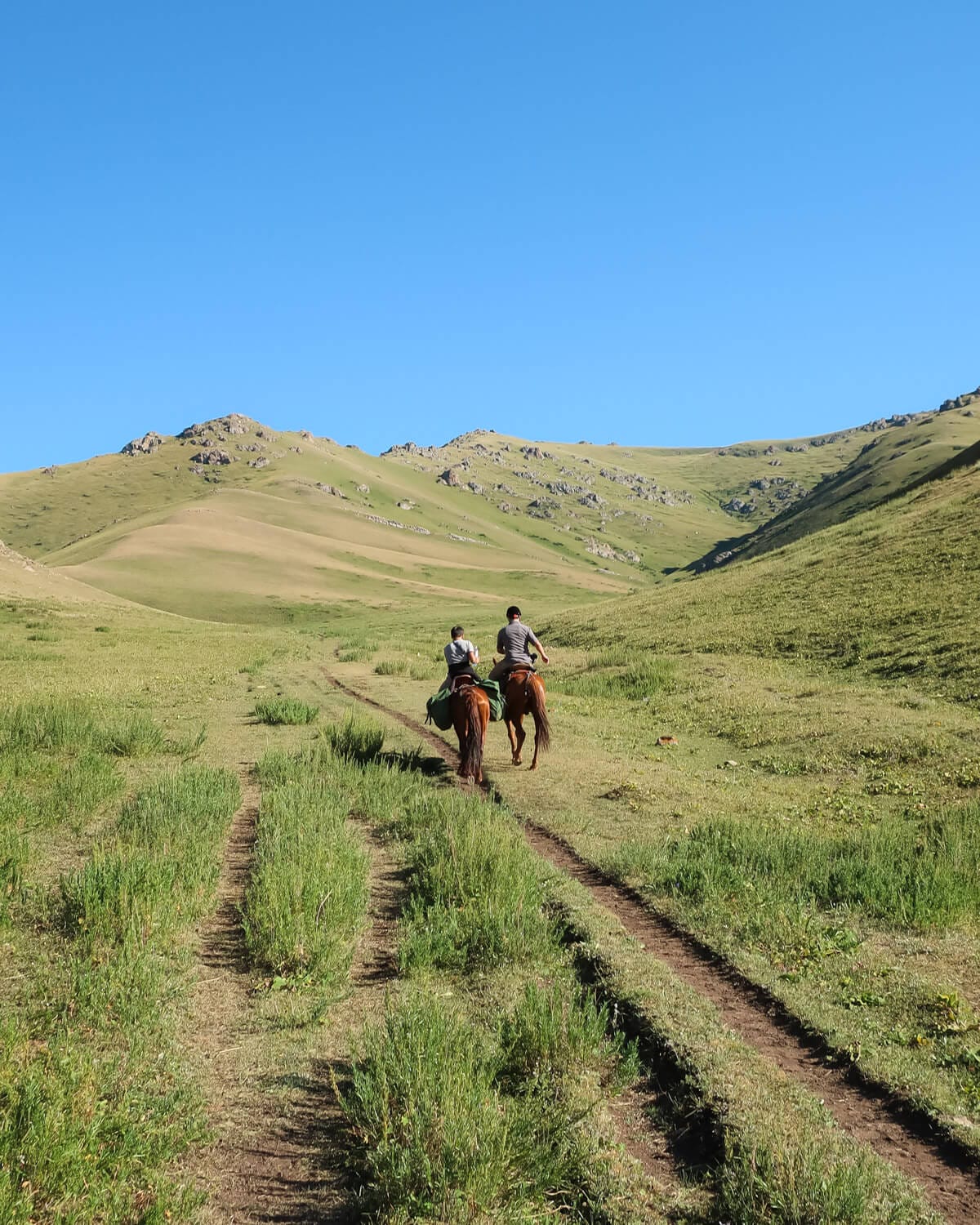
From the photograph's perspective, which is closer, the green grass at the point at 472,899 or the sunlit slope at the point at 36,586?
the green grass at the point at 472,899

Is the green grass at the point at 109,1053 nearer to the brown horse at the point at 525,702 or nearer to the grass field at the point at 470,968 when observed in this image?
the grass field at the point at 470,968

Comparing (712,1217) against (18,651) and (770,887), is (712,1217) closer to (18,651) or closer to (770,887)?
(770,887)

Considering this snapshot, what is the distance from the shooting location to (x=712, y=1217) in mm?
4266

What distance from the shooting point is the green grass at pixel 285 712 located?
818 inches

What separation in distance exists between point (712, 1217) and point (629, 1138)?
77cm

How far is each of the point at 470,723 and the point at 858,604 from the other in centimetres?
2345

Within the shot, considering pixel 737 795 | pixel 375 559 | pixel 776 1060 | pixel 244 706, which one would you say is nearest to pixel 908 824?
pixel 737 795

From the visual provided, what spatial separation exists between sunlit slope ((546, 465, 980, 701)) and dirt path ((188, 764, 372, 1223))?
1979 centimetres

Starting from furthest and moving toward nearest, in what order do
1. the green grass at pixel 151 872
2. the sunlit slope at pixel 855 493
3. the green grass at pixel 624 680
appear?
the sunlit slope at pixel 855 493 → the green grass at pixel 624 680 → the green grass at pixel 151 872

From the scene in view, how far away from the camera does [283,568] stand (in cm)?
13025

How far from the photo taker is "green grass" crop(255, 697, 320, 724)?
20781 mm

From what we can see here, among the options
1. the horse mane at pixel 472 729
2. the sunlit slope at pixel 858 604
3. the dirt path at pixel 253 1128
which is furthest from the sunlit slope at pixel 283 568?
the dirt path at pixel 253 1128

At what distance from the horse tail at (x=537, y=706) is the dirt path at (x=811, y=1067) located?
654 cm

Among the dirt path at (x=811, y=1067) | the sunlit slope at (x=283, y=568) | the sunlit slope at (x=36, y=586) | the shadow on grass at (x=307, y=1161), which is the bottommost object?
the shadow on grass at (x=307, y=1161)
